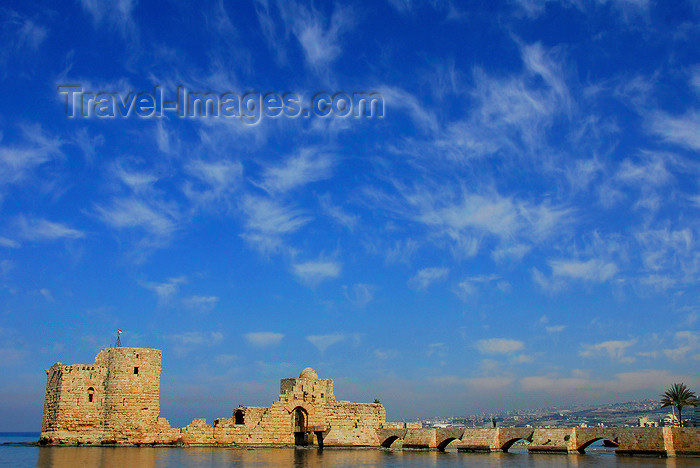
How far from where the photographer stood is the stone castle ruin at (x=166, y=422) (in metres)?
31.2

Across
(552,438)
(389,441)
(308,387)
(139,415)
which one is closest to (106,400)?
(139,415)

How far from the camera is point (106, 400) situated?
3155 cm

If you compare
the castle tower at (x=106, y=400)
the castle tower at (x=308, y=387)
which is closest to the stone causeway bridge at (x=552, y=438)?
the castle tower at (x=308, y=387)

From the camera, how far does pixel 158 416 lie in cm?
3247

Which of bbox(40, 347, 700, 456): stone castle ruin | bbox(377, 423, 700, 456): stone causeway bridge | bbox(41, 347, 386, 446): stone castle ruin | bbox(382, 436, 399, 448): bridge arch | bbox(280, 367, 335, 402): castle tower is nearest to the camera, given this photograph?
bbox(377, 423, 700, 456): stone causeway bridge

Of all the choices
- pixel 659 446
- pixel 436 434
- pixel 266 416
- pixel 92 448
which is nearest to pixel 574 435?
pixel 659 446

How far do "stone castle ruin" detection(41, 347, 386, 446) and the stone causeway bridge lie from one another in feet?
8.78

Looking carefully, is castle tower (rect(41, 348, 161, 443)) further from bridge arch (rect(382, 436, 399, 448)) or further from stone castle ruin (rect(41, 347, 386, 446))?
bridge arch (rect(382, 436, 399, 448))

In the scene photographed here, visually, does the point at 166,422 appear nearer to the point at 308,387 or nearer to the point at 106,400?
the point at 106,400

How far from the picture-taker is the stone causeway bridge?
27.1m

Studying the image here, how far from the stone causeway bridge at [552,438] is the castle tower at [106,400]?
1345 cm

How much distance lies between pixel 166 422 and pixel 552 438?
21.0 meters

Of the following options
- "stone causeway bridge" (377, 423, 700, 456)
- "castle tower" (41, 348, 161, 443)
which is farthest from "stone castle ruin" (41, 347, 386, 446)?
"stone causeway bridge" (377, 423, 700, 456)

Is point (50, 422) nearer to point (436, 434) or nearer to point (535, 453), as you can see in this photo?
point (436, 434)
